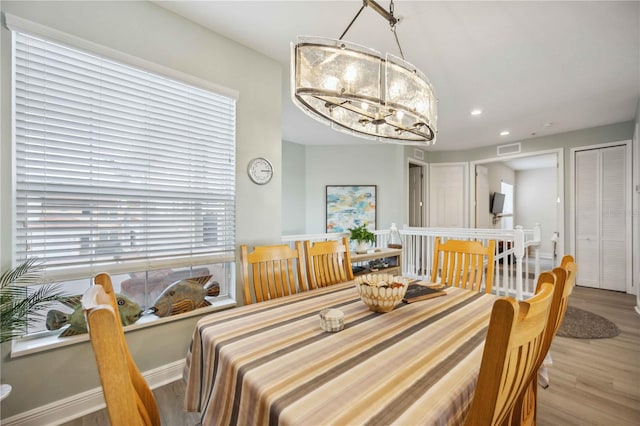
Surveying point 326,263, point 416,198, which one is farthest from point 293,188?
point 326,263

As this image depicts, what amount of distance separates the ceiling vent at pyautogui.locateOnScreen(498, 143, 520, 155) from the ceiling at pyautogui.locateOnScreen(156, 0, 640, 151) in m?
1.62

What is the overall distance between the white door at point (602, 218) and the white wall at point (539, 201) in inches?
134

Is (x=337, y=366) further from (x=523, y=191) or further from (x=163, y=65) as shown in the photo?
(x=523, y=191)

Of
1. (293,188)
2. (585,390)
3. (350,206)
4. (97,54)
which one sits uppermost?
(97,54)

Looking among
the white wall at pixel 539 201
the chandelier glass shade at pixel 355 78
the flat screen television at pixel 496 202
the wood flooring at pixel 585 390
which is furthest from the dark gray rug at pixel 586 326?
the white wall at pixel 539 201

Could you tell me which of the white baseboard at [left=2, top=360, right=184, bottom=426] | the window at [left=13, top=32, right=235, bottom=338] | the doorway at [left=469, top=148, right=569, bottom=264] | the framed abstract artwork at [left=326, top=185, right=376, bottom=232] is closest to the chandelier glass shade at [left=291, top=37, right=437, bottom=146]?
the window at [left=13, top=32, right=235, bottom=338]

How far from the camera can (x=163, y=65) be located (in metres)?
2.05

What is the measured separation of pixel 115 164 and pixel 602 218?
255 inches

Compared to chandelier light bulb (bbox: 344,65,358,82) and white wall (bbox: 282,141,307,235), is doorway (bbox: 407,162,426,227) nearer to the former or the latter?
white wall (bbox: 282,141,307,235)

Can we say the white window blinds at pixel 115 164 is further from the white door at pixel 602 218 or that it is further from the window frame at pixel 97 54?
the white door at pixel 602 218

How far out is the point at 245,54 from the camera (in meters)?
2.51

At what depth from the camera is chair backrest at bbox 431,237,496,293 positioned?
2000 mm

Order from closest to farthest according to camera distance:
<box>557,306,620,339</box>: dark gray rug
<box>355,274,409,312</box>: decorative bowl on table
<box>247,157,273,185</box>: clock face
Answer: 1. <box>355,274,409,312</box>: decorative bowl on table
2. <box>247,157,273,185</box>: clock face
3. <box>557,306,620,339</box>: dark gray rug

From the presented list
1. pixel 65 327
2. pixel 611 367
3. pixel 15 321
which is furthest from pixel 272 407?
pixel 611 367
